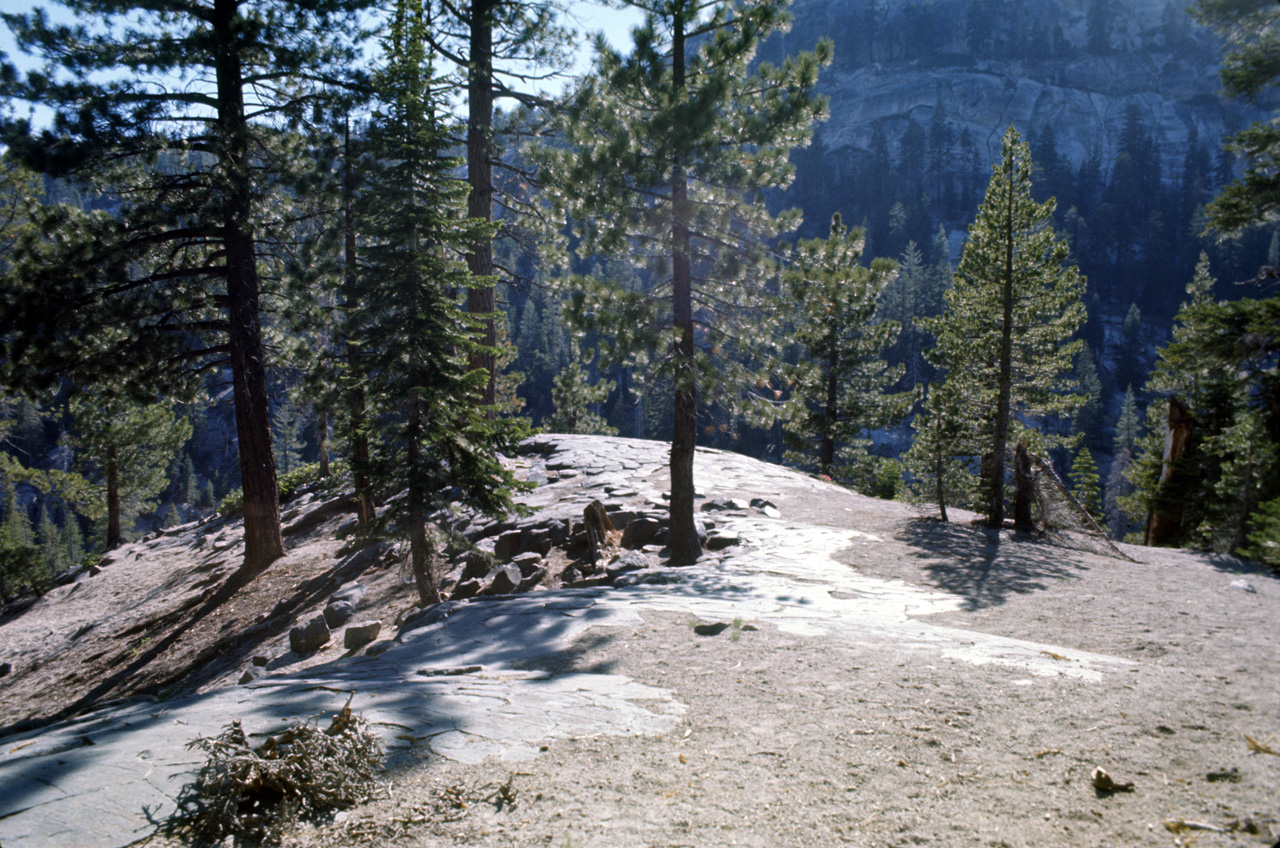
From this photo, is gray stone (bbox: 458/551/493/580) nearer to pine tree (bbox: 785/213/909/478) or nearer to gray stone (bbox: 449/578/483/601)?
gray stone (bbox: 449/578/483/601)

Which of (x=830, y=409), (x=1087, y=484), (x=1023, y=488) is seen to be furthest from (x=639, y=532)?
(x=1087, y=484)

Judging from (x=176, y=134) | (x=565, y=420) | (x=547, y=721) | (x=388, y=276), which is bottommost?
(x=565, y=420)

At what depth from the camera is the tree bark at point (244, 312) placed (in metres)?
9.30

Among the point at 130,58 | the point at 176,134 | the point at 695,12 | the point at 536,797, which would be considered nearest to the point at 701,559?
the point at 536,797

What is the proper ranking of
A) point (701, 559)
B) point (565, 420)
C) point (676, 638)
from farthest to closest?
point (565, 420)
point (701, 559)
point (676, 638)

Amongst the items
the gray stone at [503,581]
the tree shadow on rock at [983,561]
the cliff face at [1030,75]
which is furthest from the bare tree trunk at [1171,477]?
the cliff face at [1030,75]

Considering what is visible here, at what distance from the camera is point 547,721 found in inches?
131

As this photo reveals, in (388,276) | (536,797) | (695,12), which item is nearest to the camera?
(536,797)

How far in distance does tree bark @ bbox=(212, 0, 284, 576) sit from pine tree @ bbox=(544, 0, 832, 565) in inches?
195

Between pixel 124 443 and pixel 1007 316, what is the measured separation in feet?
89.6

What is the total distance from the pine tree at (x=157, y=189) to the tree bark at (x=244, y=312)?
0.02 meters

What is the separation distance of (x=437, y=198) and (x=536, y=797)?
6.34m

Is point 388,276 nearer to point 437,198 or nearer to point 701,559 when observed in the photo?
point 437,198

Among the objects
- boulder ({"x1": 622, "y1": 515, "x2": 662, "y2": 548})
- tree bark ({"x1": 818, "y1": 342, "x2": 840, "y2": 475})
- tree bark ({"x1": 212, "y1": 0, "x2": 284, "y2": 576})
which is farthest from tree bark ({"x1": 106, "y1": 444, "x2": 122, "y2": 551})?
tree bark ({"x1": 818, "y1": 342, "x2": 840, "y2": 475})
